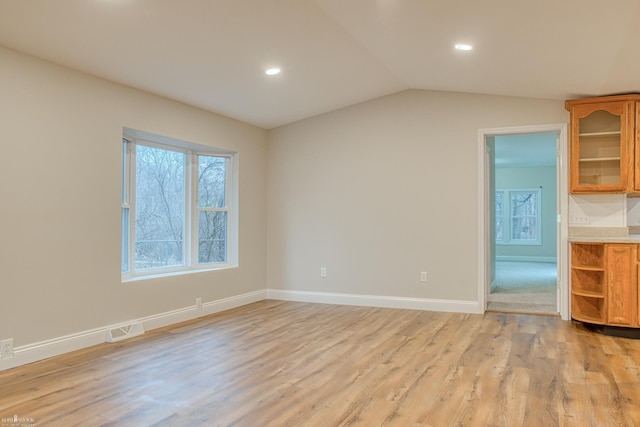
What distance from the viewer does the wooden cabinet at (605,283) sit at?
446cm

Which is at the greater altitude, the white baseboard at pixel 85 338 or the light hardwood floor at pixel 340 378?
the white baseboard at pixel 85 338

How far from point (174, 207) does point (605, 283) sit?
4.63m

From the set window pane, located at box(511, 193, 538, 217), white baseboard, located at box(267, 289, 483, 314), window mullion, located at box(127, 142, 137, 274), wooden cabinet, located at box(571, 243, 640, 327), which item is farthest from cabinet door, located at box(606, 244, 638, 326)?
window pane, located at box(511, 193, 538, 217)

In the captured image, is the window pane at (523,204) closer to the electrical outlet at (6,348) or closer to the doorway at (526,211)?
the doorway at (526,211)

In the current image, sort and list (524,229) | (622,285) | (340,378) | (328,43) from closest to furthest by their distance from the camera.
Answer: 1. (340,378)
2. (328,43)
3. (622,285)
4. (524,229)

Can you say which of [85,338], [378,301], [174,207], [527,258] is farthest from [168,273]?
[527,258]

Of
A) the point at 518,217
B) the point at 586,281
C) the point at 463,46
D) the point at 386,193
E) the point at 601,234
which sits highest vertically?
the point at 463,46

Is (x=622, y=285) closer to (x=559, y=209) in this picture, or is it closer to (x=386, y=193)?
(x=559, y=209)

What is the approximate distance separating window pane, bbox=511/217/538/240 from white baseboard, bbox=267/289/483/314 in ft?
27.0

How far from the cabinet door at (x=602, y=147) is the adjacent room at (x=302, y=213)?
0.9 inches

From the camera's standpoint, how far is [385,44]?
14.0 ft

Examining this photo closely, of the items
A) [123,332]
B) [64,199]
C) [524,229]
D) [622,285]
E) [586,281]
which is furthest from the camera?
[524,229]

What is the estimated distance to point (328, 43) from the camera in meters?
4.23

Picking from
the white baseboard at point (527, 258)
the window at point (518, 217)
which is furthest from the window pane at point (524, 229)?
the white baseboard at point (527, 258)
